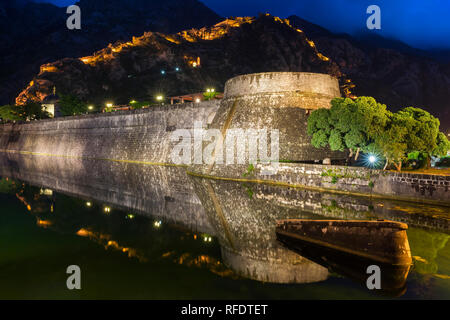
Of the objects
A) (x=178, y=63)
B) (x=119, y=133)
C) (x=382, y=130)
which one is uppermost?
(x=178, y=63)

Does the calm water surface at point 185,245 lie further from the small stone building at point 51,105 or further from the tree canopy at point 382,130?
the small stone building at point 51,105

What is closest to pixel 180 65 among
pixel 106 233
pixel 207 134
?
pixel 207 134

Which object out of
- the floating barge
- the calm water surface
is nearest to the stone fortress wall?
the calm water surface

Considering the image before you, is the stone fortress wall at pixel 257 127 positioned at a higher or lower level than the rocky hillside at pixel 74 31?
lower

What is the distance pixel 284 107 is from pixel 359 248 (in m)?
16.1

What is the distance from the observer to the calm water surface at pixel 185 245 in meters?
5.37

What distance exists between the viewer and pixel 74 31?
124 meters

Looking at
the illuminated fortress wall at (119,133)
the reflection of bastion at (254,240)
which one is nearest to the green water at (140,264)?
the reflection of bastion at (254,240)

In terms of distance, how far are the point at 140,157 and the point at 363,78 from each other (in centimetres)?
9567

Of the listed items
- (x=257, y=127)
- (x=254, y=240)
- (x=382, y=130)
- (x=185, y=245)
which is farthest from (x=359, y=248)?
(x=257, y=127)

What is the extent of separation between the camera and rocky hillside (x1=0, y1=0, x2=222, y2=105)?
11112 cm

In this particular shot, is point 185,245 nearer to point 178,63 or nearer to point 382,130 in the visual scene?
point 382,130

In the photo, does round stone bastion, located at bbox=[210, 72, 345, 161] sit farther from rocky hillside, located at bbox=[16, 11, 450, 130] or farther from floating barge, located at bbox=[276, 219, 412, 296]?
rocky hillside, located at bbox=[16, 11, 450, 130]

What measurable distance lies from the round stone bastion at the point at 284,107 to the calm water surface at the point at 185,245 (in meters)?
6.28
